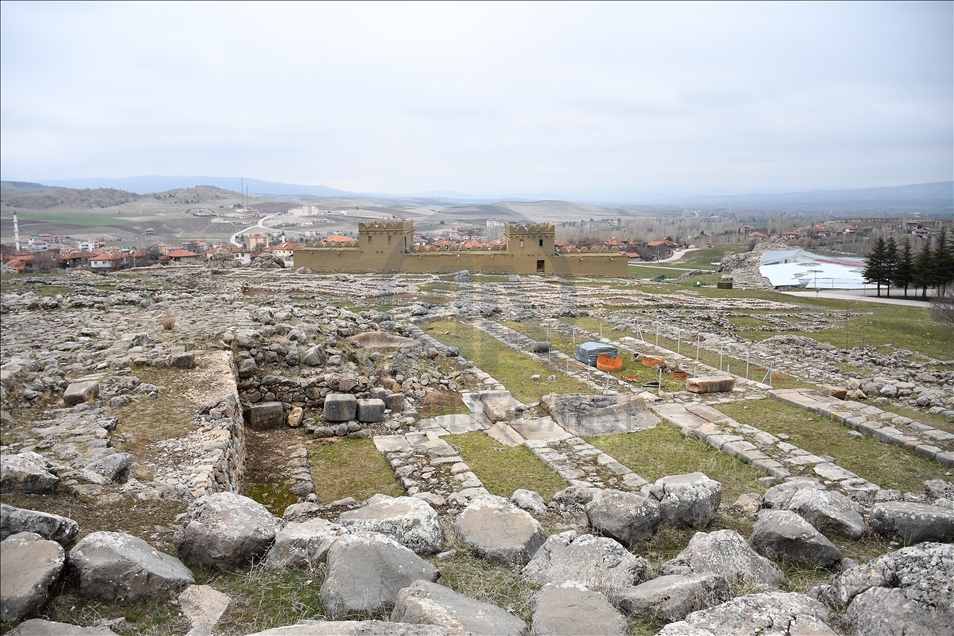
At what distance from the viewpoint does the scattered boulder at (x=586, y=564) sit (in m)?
4.23

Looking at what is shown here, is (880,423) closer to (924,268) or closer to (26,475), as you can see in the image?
(924,268)

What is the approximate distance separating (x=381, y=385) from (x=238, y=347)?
300 centimetres

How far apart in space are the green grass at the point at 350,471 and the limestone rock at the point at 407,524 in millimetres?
2590

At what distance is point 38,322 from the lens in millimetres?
10891

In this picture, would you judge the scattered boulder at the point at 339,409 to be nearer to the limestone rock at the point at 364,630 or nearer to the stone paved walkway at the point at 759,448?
the stone paved walkway at the point at 759,448

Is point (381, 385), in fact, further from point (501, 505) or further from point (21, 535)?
point (21, 535)

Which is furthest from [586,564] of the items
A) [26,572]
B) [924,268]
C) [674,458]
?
[924,268]

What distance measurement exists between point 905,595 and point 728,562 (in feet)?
3.85

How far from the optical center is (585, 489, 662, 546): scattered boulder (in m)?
5.47

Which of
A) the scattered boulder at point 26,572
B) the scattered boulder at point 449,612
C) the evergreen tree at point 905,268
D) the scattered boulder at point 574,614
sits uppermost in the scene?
the evergreen tree at point 905,268

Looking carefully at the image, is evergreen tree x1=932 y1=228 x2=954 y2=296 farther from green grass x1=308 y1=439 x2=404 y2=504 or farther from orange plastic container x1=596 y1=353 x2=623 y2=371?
green grass x1=308 y1=439 x2=404 y2=504

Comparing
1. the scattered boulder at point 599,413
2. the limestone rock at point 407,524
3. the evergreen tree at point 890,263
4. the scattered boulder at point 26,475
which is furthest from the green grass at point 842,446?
the evergreen tree at point 890,263

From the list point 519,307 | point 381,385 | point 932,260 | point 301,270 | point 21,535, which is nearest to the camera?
point 21,535

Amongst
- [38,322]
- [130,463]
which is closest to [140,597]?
[130,463]
